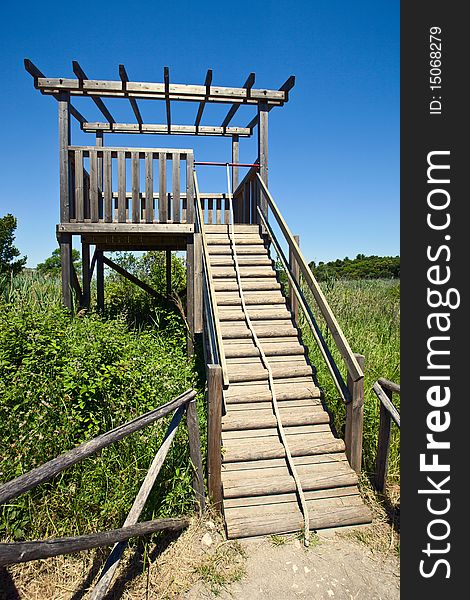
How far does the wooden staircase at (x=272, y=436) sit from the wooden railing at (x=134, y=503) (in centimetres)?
51

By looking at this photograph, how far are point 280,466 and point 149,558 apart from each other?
148 centimetres

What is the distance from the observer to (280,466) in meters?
4.06

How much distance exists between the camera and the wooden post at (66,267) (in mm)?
6879

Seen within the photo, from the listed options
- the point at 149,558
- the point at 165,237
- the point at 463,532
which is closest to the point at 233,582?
the point at 149,558

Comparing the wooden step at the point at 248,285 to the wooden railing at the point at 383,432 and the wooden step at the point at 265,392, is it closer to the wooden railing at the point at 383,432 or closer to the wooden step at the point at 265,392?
the wooden step at the point at 265,392

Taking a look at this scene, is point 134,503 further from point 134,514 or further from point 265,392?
point 265,392

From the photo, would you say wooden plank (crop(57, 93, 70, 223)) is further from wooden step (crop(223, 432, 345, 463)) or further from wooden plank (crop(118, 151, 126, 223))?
wooden step (crop(223, 432, 345, 463))

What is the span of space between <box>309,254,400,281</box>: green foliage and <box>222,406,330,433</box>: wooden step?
31.4 m

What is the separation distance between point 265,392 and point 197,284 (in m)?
2.59

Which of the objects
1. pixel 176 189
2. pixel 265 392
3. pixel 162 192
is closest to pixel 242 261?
pixel 176 189

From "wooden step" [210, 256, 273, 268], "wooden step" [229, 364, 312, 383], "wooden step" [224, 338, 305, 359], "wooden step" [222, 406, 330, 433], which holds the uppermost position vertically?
"wooden step" [210, 256, 273, 268]

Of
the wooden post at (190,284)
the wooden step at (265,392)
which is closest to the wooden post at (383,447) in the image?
the wooden step at (265,392)

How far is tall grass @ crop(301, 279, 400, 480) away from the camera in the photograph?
481cm

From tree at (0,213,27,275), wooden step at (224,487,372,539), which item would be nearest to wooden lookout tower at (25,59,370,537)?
wooden step at (224,487,372,539)
